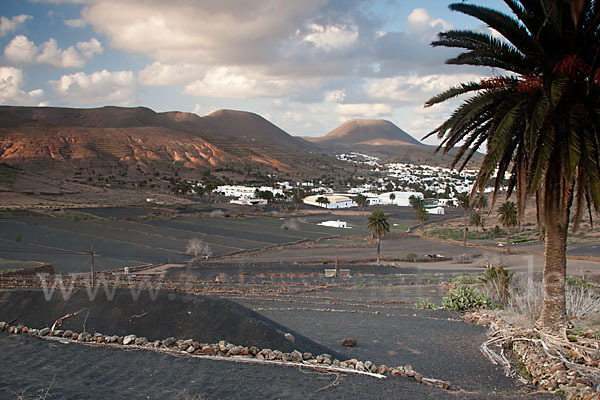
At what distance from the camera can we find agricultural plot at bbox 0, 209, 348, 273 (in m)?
42.6

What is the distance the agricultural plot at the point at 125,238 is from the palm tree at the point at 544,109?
33573 mm

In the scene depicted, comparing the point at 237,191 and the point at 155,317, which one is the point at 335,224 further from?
the point at 155,317

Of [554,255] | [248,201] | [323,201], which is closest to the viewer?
[554,255]

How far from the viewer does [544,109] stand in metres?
8.43

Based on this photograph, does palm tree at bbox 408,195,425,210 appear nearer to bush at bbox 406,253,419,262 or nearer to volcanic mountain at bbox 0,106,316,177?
bush at bbox 406,253,419,262

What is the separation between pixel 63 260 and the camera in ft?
134

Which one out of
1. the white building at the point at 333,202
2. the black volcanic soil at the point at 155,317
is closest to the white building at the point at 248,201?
the white building at the point at 333,202

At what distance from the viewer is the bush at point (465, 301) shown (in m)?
16.8

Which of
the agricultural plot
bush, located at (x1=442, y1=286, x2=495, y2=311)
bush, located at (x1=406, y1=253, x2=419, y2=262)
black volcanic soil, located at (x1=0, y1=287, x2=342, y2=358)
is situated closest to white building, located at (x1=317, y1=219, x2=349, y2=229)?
the agricultural plot

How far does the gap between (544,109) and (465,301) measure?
1009 cm

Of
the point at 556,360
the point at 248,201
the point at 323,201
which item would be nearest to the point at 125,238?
the point at 248,201

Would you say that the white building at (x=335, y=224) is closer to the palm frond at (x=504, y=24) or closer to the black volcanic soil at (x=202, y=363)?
the black volcanic soil at (x=202, y=363)

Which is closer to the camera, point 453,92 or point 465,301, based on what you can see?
point 453,92

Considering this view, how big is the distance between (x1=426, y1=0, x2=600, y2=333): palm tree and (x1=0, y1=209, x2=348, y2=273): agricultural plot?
110 ft
